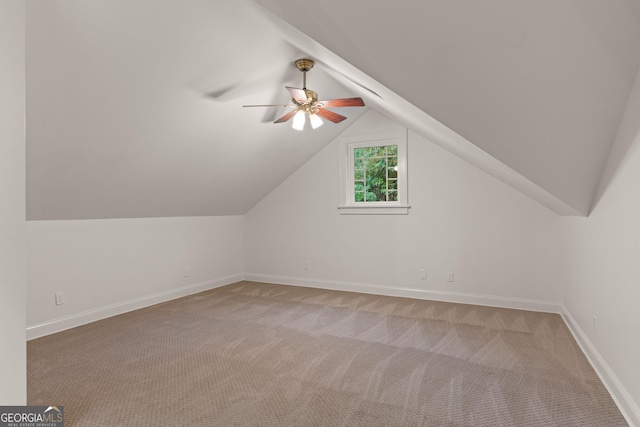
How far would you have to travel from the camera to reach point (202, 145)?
3.88 meters

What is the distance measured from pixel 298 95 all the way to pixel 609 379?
3072 mm

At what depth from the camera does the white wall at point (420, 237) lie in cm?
421

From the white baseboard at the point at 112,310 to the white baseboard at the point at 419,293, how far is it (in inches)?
38.4

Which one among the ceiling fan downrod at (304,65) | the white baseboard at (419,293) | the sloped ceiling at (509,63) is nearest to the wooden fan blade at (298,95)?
the ceiling fan downrod at (304,65)

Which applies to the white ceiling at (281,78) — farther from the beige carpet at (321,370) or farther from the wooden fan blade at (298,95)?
the beige carpet at (321,370)

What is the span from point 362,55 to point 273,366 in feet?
7.30

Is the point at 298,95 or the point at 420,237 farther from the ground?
the point at 298,95

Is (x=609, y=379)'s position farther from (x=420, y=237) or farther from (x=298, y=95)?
(x=298, y=95)

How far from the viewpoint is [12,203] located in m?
1.57

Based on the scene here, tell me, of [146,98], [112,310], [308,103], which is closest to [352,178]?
[308,103]

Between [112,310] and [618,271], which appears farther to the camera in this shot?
[112,310]

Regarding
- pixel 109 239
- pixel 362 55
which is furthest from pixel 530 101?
pixel 109 239

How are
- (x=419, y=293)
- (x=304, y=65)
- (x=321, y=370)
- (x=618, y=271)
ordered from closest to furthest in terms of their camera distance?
(x=618, y=271)
(x=321, y=370)
(x=304, y=65)
(x=419, y=293)

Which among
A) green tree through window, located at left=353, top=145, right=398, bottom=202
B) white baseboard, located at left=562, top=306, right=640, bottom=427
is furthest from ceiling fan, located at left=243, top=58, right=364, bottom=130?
white baseboard, located at left=562, top=306, right=640, bottom=427
